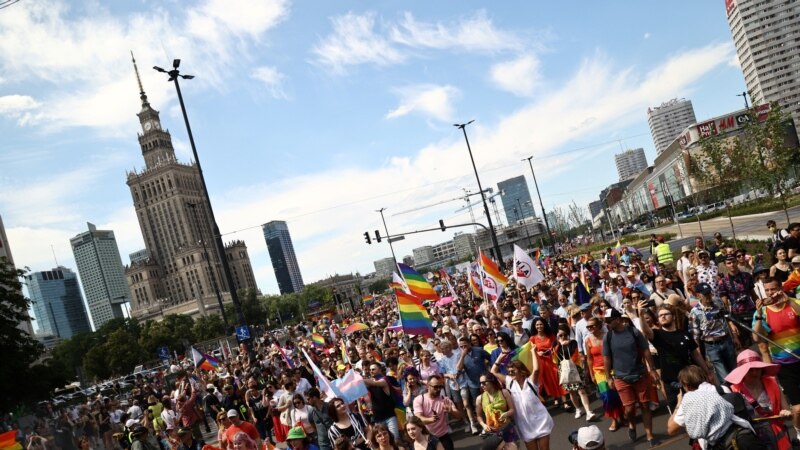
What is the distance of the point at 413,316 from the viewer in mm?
12297

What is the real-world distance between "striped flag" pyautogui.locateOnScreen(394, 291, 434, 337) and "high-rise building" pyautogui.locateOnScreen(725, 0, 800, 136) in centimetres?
19633

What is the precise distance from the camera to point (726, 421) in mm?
4648

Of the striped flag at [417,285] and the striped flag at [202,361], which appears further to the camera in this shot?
the striped flag at [202,361]

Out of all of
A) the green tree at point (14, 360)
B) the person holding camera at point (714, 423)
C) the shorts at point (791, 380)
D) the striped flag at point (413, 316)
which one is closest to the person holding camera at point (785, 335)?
the shorts at point (791, 380)

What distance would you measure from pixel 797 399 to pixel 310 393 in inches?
221

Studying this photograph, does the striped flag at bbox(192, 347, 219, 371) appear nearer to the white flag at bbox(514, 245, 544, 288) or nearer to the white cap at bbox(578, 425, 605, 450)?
the white flag at bbox(514, 245, 544, 288)

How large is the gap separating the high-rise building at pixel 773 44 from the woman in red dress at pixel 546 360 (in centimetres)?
19739

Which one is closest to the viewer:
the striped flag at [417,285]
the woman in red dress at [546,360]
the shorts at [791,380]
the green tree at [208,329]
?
the shorts at [791,380]

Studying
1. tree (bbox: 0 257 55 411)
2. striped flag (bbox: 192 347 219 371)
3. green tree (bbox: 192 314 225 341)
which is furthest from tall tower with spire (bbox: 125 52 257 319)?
striped flag (bbox: 192 347 219 371)

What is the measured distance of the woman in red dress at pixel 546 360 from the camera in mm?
10039

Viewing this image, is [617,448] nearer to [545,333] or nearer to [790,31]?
[545,333]

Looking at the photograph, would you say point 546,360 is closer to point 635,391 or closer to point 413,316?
point 635,391

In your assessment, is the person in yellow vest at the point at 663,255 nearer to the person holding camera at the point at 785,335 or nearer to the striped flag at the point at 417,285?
the striped flag at the point at 417,285

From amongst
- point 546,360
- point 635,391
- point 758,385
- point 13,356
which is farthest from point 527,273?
point 13,356
